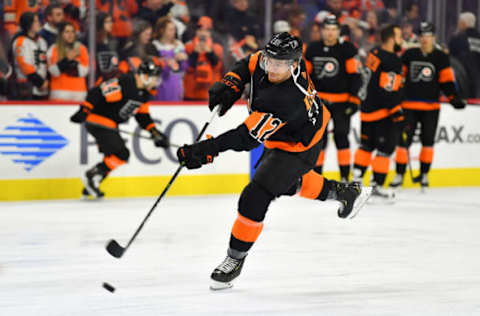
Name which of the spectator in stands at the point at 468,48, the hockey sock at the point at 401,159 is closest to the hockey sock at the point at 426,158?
the hockey sock at the point at 401,159

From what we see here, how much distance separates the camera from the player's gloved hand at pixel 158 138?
7.11 m

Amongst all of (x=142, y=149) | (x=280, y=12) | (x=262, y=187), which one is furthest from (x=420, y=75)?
(x=262, y=187)

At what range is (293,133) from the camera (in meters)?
3.86

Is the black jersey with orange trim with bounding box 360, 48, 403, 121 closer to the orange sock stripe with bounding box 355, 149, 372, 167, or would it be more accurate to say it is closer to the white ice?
the orange sock stripe with bounding box 355, 149, 372, 167

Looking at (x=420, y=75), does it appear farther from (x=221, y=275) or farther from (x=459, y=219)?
(x=221, y=275)

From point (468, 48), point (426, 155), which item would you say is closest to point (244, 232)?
point (426, 155)

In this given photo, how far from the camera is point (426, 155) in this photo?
8.28 meters

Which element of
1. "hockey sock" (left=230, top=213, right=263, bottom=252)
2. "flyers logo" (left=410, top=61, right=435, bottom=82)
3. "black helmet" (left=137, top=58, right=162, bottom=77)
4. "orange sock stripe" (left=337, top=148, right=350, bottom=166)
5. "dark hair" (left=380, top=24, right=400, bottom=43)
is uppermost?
"dark hair" (left=380, top=24, right=400, bottom=43)

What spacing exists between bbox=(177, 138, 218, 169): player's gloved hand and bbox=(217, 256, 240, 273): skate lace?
1.77 ft

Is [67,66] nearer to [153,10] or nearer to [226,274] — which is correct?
[153,10]

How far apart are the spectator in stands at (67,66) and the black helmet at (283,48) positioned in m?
4.25

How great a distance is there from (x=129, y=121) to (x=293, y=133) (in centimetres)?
393

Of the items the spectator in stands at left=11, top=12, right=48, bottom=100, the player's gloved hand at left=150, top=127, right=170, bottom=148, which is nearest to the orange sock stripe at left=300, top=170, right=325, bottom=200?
the player's gloved hand at left=150, top=127, right=170, bottom=148

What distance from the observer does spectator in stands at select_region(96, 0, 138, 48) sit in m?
7.92
